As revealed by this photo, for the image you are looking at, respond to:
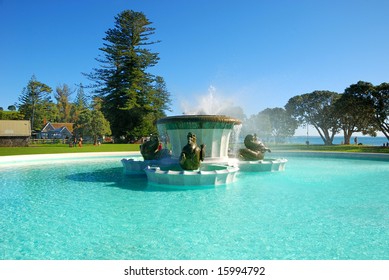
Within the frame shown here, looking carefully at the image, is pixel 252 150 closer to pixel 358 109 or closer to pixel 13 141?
pixel 358 109

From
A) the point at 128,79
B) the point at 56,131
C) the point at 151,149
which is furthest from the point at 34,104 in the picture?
the point at 151,149

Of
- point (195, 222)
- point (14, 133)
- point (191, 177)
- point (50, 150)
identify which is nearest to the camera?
point (195, 222)

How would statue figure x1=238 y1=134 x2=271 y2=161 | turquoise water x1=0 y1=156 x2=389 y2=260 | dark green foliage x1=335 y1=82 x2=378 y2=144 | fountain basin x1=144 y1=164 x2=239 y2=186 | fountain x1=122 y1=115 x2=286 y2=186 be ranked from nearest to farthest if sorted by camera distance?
turquoise water x1=0 y1=156 x2=389 y2=260
fountain basin x1=144 y1=164 x2=239 y2=186
fountain x1=122 y1=115 x2=286 y2=186
statue figure x1=238 y1=134 x2=271 y2=161
dark green foliage x1=335 y1=82 x2=378 y2=144

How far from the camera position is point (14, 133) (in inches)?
1609

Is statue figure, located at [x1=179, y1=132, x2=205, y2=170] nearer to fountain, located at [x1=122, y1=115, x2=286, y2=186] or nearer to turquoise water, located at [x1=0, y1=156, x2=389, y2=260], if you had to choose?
fountain, located at [x1=122, y1=115, x2=286, y2=186]

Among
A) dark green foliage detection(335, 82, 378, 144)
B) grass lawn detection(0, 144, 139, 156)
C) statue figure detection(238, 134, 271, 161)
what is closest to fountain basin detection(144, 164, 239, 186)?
statue figure detection(238, 134, 271, 161)

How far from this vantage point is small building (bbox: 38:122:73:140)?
68875 millimetres

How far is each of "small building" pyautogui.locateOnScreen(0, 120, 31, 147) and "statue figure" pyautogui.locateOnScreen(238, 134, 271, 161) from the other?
38750 mm

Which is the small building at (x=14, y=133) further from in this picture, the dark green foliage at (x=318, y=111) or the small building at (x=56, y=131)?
the dark green foliage at (x=318, y=111)

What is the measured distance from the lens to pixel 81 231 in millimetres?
5246

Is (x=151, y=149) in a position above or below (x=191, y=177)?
above

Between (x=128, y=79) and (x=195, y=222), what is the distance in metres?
45.2

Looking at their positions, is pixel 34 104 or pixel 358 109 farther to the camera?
pixel 34 104
